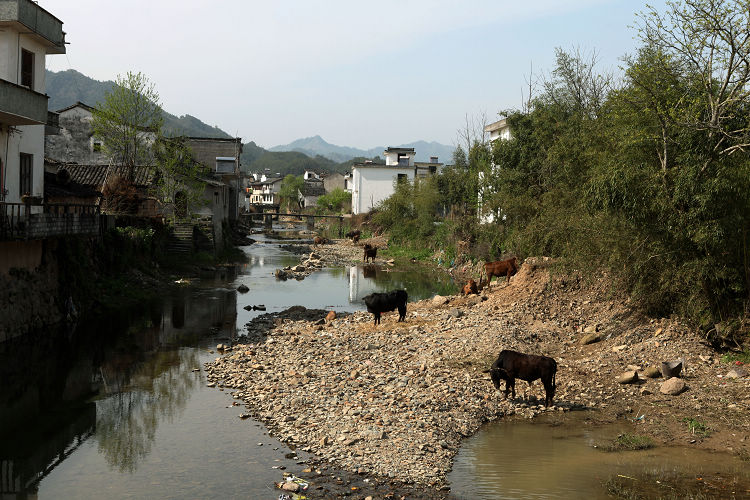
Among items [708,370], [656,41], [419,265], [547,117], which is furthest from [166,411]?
[419,265]

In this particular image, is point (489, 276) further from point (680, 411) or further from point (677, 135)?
point (680, 411)

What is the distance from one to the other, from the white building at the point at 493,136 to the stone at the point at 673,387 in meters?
18.3

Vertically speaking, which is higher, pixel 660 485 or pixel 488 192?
pixel 488 192

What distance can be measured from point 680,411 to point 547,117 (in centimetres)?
1947

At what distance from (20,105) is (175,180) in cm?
1979

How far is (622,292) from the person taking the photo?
18203 millimetres

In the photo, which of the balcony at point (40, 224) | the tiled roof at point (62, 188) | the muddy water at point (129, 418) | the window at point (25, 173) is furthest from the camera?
the tiled roof at point (62, 188)

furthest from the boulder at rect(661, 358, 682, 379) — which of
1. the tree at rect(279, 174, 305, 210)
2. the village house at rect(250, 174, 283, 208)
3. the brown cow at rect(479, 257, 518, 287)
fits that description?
the village house at rect(250, 174, 283, 208)

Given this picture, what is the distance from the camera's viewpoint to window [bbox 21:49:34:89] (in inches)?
819

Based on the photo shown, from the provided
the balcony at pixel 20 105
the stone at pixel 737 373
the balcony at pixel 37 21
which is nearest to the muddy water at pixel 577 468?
the stone at pixel 737 373

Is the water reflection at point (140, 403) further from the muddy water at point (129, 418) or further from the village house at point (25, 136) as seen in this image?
the village house at point (25, 136)

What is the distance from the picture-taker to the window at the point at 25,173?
2173 cm

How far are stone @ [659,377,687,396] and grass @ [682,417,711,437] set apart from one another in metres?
1.40

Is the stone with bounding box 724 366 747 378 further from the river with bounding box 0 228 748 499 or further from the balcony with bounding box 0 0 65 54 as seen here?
the balcony with bounding box 0 0 65 54
